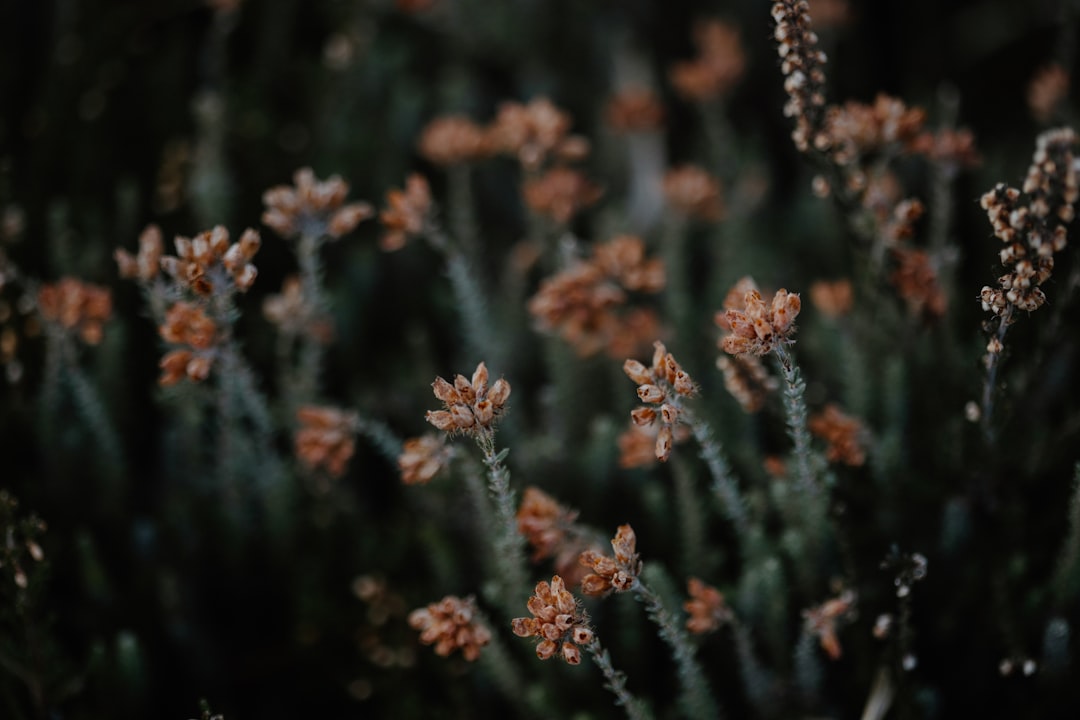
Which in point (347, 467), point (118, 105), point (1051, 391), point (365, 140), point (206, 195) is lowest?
point (1051, 391)

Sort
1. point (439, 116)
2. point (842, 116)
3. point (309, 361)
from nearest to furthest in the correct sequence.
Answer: point (842, 116)
point (309, 361)
point (439, 116)

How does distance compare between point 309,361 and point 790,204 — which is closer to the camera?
point 309,361

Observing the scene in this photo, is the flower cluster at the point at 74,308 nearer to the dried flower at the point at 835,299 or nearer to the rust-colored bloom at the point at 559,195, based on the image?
the rust-colored bloom at the point at 559,195

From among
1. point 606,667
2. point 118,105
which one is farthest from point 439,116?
point 606,667

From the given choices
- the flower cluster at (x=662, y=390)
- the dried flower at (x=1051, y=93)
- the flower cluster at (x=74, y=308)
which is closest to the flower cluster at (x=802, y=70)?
the flower cluster at (x=662, y=390)

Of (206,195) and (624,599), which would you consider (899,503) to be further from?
(206,195)

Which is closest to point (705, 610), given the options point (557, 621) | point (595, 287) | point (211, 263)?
point (557, 621)

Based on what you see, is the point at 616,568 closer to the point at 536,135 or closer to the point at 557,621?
the point at 557,621
